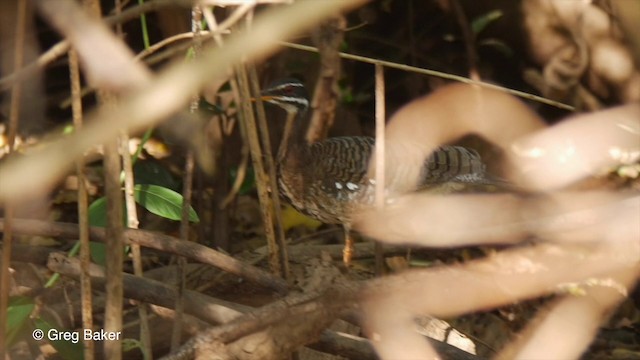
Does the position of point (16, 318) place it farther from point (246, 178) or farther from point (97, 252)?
point (246, 178)

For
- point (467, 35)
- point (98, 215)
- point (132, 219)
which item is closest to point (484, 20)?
point (467, 35)

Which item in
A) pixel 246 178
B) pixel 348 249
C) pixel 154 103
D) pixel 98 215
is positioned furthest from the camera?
pixel 246 178

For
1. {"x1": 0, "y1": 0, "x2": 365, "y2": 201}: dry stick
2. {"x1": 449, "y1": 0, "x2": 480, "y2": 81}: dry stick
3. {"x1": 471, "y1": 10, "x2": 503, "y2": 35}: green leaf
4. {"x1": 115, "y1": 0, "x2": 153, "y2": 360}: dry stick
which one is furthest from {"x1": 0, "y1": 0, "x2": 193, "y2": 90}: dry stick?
{"x1": 471, "y1": 10, "x2": 503, "y2": 35}: green leaf

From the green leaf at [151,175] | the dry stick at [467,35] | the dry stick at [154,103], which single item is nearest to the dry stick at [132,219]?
the green leaf at [151,175]

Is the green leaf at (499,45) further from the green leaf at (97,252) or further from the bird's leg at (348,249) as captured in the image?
the green leaf at (97,252)

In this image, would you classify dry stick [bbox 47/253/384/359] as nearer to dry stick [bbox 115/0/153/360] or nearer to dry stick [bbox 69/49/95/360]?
dry stick [bbox 115/0/153/360]
